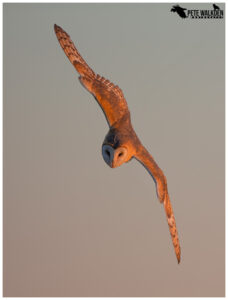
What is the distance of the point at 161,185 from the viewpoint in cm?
1720

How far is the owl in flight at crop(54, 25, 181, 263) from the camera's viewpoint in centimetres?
1616

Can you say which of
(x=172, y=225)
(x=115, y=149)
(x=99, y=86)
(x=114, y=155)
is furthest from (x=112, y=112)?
(x=172, y=225)

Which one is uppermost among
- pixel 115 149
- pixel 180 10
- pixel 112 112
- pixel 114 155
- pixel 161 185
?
pixel 180 10

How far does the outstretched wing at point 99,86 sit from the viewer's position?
16234 mm

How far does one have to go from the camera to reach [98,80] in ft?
53.8

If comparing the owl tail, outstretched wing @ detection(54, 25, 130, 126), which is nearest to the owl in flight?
outstretched wing @ detection(54, 25, 130, 126)

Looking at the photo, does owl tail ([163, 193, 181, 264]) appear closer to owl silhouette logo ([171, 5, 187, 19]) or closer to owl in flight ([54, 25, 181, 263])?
owl in flight ([54, 25, 181, 263])

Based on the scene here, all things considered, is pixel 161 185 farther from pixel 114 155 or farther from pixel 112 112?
pixel 112 112

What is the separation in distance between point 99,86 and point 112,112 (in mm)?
590

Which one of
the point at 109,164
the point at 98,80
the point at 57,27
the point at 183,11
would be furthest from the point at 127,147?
the point at 183,11

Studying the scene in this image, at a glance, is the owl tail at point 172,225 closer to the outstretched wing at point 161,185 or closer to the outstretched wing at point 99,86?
the outstretched wing at point 161,185

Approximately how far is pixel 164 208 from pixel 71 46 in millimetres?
4152

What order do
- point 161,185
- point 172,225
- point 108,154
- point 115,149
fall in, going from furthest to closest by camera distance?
point 172,225
point 161,185
point 108,154
point 115,149

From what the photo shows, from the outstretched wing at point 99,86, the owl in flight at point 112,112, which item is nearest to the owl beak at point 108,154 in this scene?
the owl in flight at point 112,112
